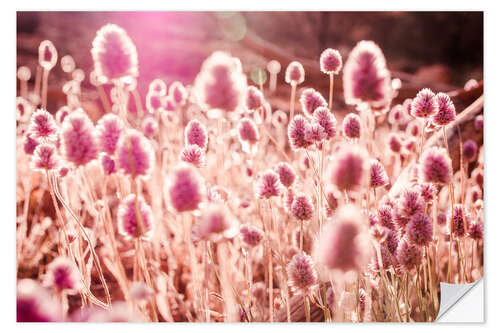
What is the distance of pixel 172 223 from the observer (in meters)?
2.07

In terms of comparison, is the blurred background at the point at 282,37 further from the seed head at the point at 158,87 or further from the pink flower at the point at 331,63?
the pink flower at the point at 331,63

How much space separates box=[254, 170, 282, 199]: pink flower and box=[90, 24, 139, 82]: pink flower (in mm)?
606

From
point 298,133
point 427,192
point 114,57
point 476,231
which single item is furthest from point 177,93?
point 476,231

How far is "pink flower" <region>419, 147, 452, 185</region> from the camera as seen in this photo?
144cm

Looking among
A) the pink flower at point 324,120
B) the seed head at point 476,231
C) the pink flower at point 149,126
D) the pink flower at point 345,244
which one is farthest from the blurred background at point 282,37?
the pink flower at point 345,244

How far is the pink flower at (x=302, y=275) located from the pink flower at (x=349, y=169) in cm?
40

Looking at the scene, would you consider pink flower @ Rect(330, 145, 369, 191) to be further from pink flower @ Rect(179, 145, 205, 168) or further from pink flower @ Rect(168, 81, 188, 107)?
pink flower @ Rect(168, 81, 188, 107)

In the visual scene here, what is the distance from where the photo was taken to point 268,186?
1.62 metres

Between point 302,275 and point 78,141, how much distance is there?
78cm

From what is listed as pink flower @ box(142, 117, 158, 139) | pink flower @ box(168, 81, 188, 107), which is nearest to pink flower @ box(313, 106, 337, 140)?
pink flower @ box(168, 81, 188, 107)

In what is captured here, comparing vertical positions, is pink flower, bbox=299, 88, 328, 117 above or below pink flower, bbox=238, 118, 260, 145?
above

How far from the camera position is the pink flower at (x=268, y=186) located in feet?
5.33
